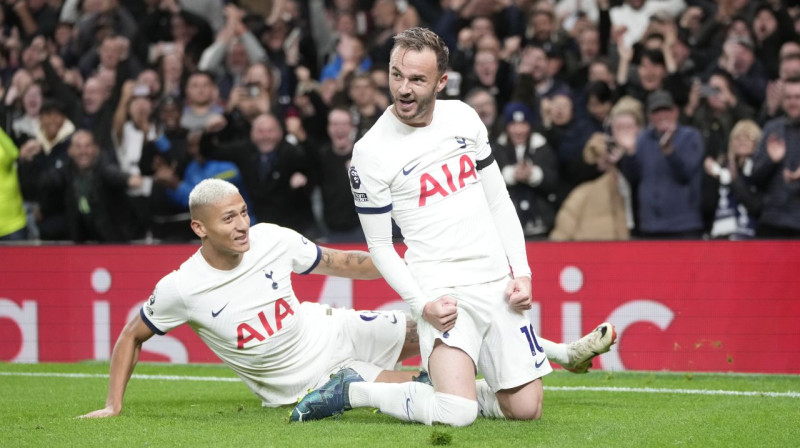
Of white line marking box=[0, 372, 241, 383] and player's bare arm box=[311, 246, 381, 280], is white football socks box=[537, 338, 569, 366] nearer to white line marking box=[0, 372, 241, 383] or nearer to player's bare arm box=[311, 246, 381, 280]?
player's bare arm box=[311, 246, 381, 280]

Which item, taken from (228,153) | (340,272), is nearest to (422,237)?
(340,272)

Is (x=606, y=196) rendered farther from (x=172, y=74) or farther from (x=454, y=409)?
(x=172, y=74)

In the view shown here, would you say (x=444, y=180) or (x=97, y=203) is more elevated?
(x=444, y=180)

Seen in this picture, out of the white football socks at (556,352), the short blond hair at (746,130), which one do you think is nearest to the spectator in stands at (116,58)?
the short blond hair at (746,130)

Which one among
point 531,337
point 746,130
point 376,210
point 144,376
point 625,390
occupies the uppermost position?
point 746,130

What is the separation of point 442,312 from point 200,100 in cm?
746

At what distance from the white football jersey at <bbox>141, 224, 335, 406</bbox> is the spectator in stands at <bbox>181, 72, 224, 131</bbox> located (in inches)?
235

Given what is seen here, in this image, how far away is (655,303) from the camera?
9.27 metres

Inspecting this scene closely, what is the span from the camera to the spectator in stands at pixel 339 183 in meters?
11.3

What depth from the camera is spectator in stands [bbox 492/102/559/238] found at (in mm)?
10898

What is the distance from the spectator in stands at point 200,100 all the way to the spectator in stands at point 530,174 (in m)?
3.44

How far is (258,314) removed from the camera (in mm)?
6617

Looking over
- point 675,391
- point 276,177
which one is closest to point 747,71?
point 675,391

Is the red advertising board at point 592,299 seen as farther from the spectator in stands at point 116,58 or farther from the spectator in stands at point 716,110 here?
the spectator in stands at point 116,58
